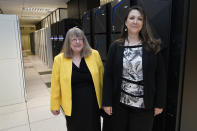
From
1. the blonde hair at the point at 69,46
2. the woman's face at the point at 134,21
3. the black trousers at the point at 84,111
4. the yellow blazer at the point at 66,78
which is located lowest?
the black trousers at the point at 84,111

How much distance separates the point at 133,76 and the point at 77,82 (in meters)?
0.53

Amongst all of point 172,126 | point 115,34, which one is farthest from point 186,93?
point 115,34

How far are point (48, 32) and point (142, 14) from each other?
22.3 feet

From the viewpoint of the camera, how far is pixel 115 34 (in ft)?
8.54

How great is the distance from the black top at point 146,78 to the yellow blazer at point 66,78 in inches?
6.4

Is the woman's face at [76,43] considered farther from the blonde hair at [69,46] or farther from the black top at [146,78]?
the black top at [146,78]

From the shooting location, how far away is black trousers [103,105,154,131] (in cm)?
132

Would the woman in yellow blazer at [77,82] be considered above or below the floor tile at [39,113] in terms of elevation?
above

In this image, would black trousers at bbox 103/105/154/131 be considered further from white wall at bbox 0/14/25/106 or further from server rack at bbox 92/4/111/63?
white wall at bbox 0/14/25/106

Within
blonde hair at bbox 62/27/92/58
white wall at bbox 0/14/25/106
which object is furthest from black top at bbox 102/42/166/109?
white wall at bbox 0/14/25/106

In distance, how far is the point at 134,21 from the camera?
1.22 meters

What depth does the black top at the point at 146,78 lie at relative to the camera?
124 centimetres

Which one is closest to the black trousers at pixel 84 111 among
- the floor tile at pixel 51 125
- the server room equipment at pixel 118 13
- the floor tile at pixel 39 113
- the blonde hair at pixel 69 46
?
the blonde hair at pixel 69 46

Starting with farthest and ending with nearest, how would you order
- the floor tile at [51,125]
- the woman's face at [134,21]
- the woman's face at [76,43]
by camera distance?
1. the floor tile at [51,125]
2. the woman's face at [76,43]
3. the woman's face at [134,21]
